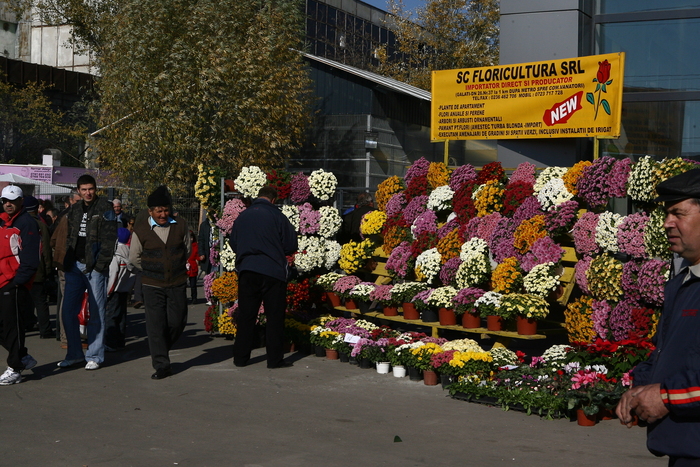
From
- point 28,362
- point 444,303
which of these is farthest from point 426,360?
point 28,362

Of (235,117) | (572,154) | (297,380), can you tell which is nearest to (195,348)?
(297,380)

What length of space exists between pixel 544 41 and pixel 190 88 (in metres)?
11.4

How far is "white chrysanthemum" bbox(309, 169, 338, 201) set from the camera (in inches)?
473

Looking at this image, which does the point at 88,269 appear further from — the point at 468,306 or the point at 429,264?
the point at 468,306

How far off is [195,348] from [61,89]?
1494 inches

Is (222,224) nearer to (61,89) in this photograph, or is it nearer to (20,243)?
(20,243)

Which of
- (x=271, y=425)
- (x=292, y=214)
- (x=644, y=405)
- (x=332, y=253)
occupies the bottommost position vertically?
(x=271, y=425)

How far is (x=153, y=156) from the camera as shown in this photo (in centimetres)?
2434

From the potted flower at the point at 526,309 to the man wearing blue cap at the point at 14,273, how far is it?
16.9 ft

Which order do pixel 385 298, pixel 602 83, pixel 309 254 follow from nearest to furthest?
1. pixel 385 298
2. pixel 309 254
3. pixel 602 83

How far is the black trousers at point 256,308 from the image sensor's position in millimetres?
9859

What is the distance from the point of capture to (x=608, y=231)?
876 cm

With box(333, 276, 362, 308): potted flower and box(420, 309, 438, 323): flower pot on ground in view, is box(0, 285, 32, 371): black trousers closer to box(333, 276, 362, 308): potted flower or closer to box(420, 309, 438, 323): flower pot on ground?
box(333, 276, 362, 308): potted flower

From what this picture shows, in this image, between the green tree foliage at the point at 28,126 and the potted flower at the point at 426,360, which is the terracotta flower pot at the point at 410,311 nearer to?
the potted flower at the point at 426,360
